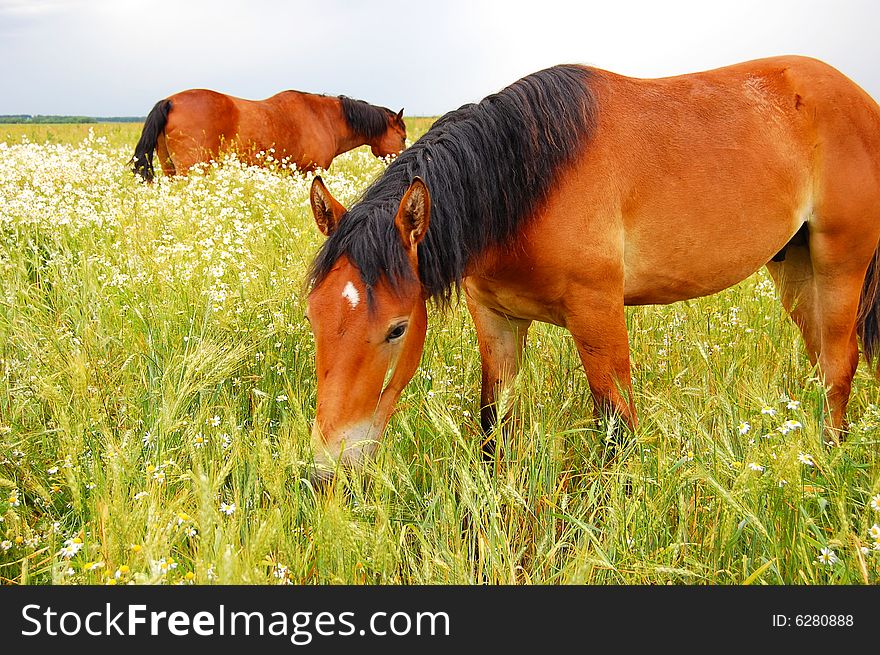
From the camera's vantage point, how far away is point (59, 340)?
3258mm

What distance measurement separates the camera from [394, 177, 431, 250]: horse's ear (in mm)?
2363

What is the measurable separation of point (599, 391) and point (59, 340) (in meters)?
2.60

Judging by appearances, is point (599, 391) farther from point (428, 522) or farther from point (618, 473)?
point (428, 522)

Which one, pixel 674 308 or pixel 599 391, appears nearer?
pixel 599 391

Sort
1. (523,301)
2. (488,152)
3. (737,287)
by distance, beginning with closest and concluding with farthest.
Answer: (488,152) < (523,301) < (737,287)

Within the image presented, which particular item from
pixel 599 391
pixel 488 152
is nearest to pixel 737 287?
pixel 599 391

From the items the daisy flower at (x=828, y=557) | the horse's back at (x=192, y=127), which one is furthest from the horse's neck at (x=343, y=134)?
the daisy flower at (x=828, y=557)

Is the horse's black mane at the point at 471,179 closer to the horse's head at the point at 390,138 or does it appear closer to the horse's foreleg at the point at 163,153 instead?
the horse's foreleg at the point at 163,153

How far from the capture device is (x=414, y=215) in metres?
2.43

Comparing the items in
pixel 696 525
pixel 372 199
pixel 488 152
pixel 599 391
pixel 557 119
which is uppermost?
pixel 557 119

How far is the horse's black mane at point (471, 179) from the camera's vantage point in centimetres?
242

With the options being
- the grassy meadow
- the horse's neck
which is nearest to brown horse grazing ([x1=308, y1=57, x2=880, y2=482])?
the grassy meadow

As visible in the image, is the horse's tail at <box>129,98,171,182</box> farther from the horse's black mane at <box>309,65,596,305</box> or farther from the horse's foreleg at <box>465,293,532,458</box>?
the horse's black mane at <box>309,65,596,305</box>

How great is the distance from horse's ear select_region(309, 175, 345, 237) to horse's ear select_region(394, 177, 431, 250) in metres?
0.30
